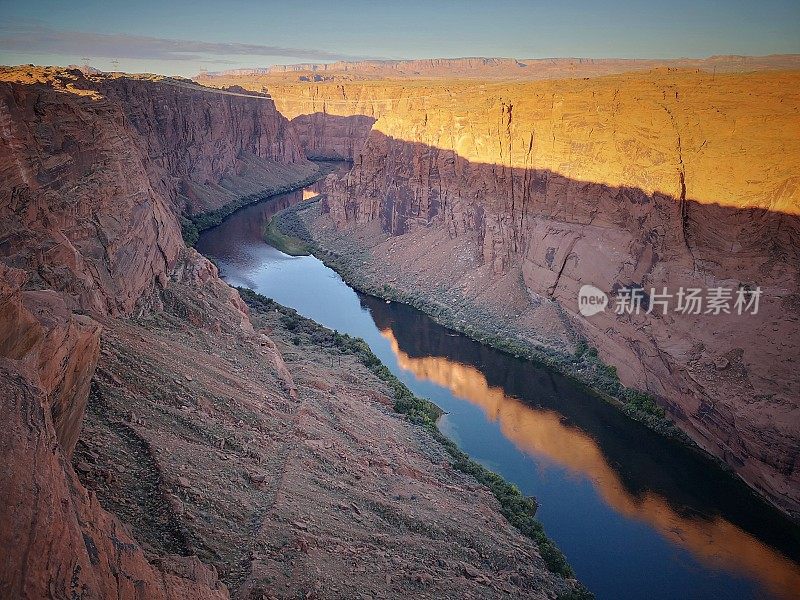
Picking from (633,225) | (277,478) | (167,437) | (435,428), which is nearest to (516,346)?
(633,225)

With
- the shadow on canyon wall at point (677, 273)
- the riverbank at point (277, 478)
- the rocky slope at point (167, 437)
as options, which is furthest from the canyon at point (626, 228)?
the rocky slope at point (167, 437)

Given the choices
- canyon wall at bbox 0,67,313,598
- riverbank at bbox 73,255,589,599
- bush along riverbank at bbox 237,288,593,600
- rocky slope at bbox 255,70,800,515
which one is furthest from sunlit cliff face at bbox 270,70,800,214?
canyon wall at bbox 0,67,313,598

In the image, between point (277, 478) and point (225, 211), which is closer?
point (277, 478)

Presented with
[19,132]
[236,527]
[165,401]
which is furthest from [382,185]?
[236,527]

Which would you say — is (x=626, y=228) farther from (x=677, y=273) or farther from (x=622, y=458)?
(x=622, y=458)

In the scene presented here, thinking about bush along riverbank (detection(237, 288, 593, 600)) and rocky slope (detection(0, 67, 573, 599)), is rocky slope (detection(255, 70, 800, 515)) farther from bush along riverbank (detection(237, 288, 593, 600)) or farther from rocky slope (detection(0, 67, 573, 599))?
rocky slope (detection(0, 67, 573, 599))

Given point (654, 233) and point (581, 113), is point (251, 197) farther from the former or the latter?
point (654, 233)

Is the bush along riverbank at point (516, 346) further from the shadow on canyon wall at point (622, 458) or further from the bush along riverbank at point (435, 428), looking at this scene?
the bush along riverbank at point (435, 428)
